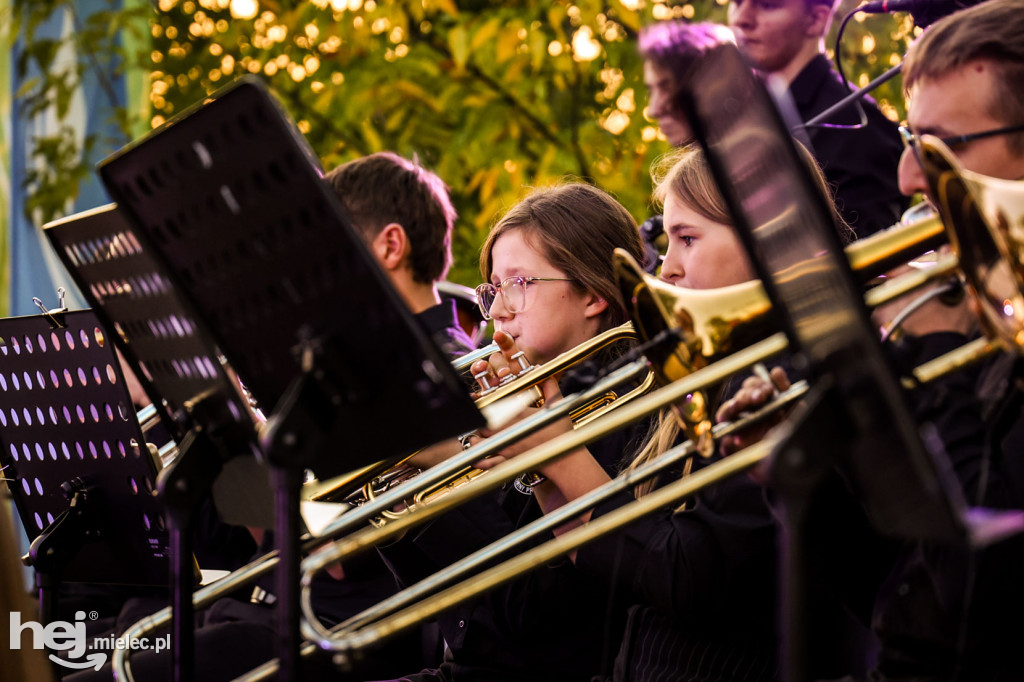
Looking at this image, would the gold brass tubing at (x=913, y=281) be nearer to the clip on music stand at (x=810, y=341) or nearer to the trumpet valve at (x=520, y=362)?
the clip on music stand at (x=810, y=341)

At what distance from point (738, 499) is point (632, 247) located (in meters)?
0.97

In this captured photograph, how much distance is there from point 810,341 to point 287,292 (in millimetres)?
695

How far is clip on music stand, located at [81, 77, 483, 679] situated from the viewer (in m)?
1.28

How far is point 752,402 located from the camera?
139 cm

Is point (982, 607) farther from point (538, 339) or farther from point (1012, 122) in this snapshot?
point (538, 339)

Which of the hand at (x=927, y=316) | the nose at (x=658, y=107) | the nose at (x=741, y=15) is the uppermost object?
the nose at (x=741, y=15)

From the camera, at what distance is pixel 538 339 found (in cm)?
251

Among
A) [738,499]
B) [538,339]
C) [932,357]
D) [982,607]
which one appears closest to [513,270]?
[538,339]

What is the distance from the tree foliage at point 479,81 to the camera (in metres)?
3.23

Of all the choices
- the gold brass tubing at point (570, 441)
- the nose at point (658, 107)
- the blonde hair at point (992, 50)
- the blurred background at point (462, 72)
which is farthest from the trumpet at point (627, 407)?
the blurred background at point (462, 72)

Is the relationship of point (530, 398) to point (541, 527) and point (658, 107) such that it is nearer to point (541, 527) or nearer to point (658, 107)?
point (541, 527)

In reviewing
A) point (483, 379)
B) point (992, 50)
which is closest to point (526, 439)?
point (483, 379)

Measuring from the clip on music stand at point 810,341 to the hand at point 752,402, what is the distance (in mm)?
307

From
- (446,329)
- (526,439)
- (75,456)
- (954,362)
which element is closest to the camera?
(954,362)
